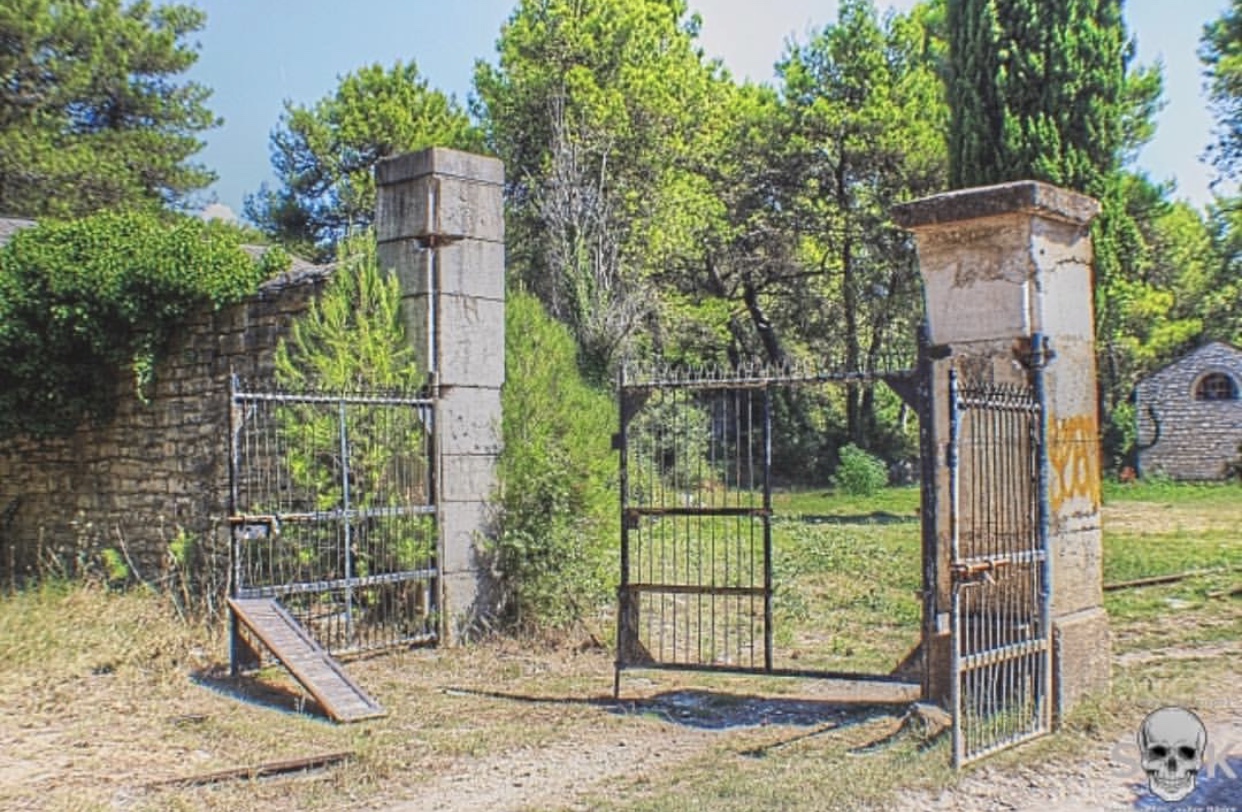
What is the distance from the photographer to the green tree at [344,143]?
28469 mm

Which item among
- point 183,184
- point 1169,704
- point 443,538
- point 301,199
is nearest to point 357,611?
point 443,538

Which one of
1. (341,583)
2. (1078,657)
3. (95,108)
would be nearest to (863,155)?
(95,108)

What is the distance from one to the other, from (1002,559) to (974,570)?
1.04ft

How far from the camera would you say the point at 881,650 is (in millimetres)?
8094

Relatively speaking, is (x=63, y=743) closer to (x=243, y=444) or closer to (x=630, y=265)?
(x=243, y=444)

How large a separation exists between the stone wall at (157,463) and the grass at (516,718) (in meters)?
1.19

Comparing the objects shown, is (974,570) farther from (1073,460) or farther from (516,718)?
(516,718)

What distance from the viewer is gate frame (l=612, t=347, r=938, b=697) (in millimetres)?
5738

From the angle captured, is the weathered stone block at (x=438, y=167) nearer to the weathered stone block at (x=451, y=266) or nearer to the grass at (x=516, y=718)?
the weathered stone block at (x=451, y=266)

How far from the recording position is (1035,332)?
5684 millimetres

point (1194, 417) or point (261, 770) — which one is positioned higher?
point (1194, 417)

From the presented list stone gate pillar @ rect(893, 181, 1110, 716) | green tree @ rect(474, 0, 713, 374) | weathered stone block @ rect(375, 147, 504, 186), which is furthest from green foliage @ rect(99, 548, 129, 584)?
green tree @ rect(474, 0, 713, 374)

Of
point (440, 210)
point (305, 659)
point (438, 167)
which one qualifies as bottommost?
point (305, 659)

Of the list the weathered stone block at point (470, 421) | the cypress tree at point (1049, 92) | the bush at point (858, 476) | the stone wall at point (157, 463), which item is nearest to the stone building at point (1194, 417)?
the bush at point (858, 476)
